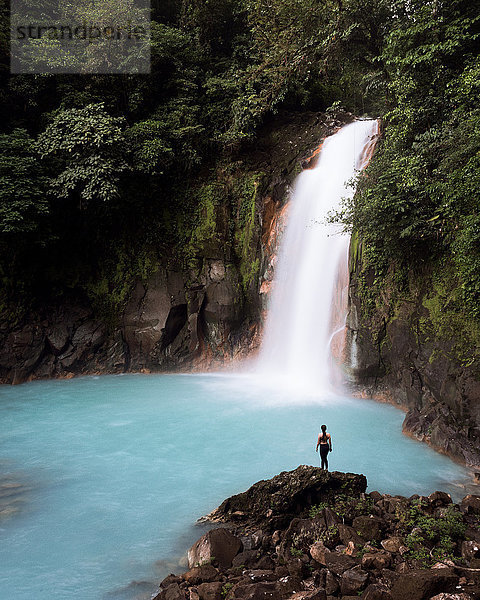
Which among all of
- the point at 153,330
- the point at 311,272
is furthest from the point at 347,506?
the point at 153,330

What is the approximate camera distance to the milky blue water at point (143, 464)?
5125 mm

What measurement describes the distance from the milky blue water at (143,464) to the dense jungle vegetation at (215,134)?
3.39 meters

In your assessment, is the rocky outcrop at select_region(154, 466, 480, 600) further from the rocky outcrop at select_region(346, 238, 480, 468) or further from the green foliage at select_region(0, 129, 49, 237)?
the green foliage at select_region(0, 129, 49, 237)

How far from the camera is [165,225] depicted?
16047mm

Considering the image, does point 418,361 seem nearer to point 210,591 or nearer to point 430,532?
point 430,532

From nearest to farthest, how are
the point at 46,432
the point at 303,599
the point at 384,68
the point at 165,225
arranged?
the point at 303,599, the point at 46,432, the point at 384,68, the point at 165,225

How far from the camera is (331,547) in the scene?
4742mm

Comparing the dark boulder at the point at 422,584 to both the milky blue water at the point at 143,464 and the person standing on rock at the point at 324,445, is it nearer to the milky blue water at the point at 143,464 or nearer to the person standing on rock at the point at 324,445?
the milky blue water at the point at 143,464

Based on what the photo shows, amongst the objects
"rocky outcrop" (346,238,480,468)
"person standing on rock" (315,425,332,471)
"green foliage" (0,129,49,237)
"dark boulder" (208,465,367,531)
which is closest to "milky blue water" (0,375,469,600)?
"rocky outcrop" (346,238,480,468)

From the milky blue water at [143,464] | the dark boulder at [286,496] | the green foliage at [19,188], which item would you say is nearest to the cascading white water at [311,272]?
the milky blue water at [143,464]

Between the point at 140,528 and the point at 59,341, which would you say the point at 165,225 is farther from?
the point at 140,528

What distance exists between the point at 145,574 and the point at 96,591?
1.79 ft

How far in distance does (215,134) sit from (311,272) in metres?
6.91

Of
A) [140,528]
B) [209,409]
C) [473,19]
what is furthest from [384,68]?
[140,528]
